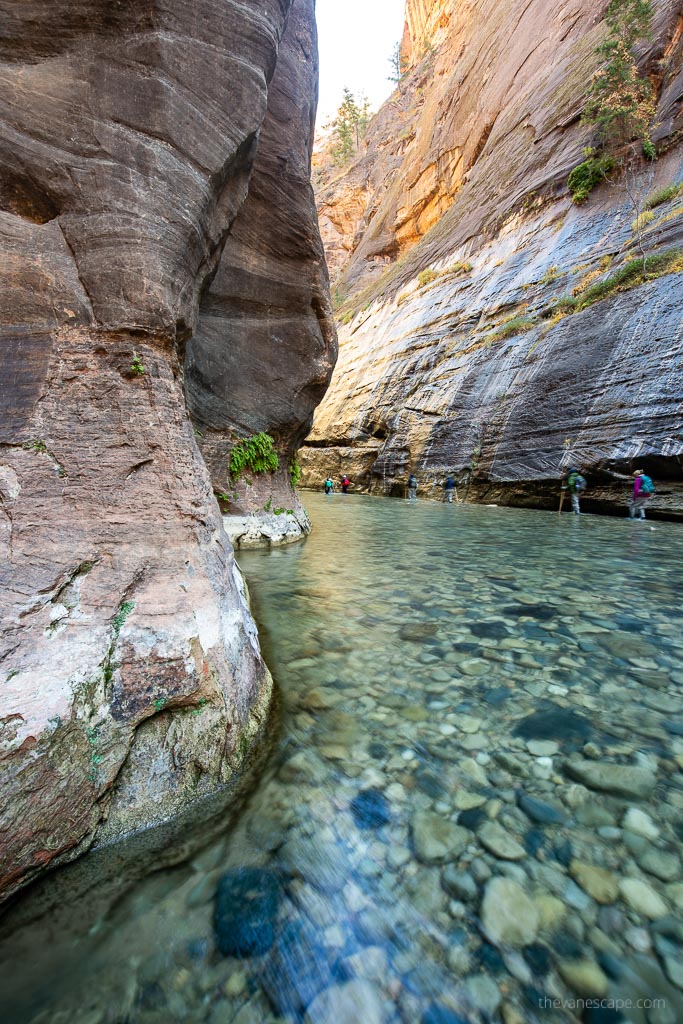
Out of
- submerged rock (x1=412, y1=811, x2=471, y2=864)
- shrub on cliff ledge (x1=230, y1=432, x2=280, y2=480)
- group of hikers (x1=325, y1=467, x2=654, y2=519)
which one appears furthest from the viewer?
group of hikers (x1=325, y1=467, x2=654, y2=519)

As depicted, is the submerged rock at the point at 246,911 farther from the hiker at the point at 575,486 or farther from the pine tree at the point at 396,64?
the pine tree at the point at 396,64

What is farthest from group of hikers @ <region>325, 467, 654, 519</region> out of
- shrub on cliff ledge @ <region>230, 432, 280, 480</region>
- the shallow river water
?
the shallow river water

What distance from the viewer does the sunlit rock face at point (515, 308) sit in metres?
13.2

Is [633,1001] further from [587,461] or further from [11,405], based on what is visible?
[587,461]

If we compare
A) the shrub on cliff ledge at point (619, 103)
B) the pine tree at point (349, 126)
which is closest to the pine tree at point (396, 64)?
the pine tree at point (349, 126)

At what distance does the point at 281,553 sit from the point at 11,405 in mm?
5947

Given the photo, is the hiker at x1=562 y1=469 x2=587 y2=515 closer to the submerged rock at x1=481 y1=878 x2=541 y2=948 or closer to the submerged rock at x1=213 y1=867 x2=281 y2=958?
the submerged rock at x1=481 y1=878 x2=541 y2=948

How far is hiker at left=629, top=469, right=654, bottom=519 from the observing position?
11570 mm

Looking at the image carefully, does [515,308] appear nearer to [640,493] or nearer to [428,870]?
[640,493]

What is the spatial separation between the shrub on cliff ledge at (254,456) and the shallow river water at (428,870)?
6190 mm

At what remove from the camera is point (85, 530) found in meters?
2.65

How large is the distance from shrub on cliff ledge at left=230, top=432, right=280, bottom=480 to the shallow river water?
6.19 metres

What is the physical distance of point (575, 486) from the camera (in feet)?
44.3

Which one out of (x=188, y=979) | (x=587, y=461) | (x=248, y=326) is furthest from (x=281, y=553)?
(x=587, y=461)
